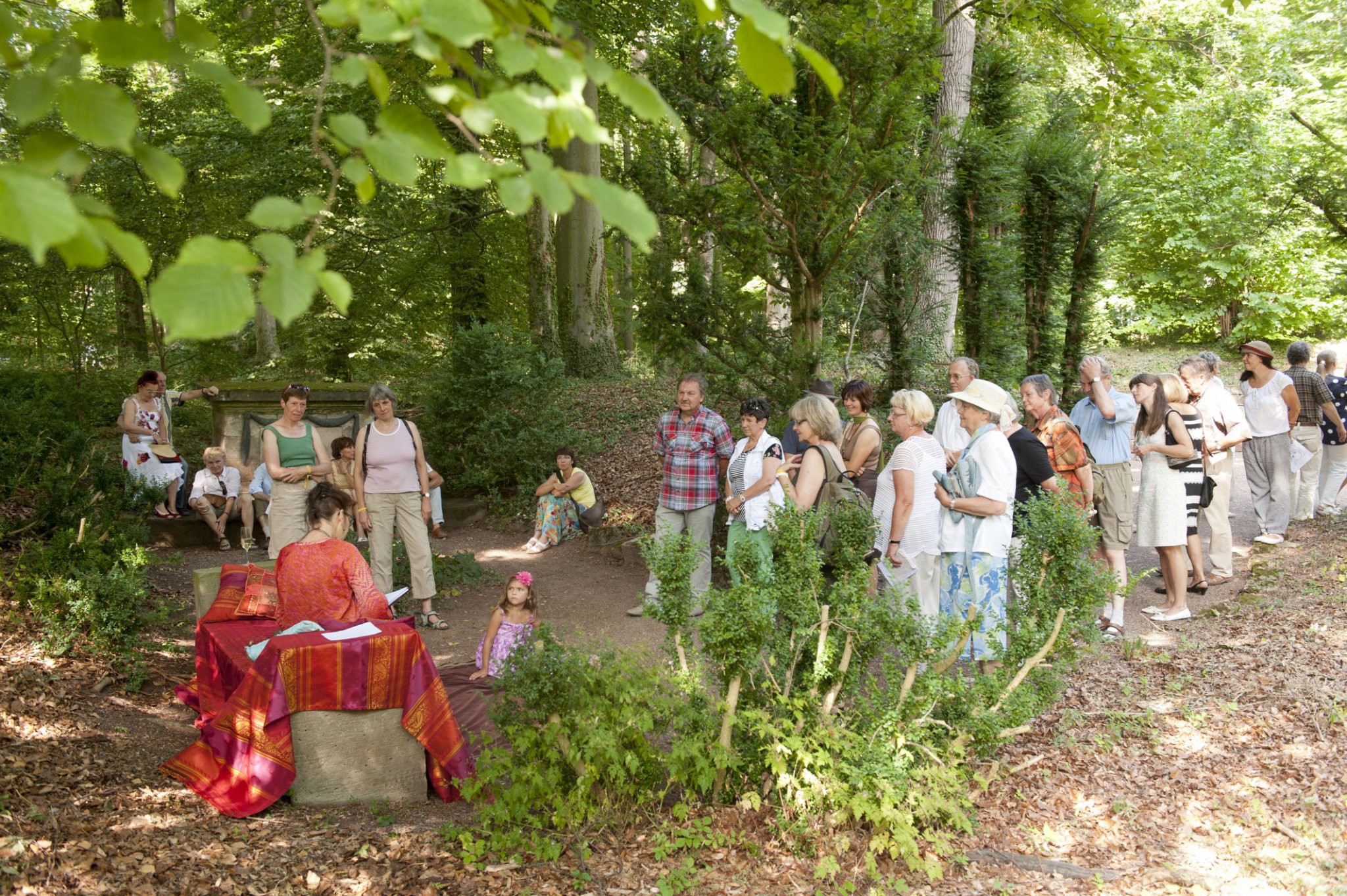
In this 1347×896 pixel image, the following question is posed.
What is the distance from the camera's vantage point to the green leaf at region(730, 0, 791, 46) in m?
1.91

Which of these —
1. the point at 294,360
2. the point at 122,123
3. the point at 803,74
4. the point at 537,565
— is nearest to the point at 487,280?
the point at 294,360

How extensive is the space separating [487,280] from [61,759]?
42.5 feet

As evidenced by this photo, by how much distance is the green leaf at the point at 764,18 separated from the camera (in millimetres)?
1914

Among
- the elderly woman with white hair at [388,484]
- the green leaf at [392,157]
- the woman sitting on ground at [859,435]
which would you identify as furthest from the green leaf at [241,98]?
the woman sitting on ground at [859,435]

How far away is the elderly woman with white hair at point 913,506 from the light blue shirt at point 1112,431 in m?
1.90

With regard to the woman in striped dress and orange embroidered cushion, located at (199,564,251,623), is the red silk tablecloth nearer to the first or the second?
orange embroidered cushion, located at (199,564,251,623)

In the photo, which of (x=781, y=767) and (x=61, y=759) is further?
(x=61, y=759)

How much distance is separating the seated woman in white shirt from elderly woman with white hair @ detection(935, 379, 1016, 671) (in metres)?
7.93

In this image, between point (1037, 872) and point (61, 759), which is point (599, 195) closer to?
point (1037, 872)

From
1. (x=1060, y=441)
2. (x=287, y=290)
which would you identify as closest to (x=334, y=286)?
(x=287, y=290)

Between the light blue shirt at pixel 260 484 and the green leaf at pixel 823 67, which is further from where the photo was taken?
the light blue shirt at pixel 260 484

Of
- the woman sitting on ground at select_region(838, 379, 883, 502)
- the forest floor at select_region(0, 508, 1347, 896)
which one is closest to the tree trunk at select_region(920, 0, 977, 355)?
the woman sitting on ground at select_region(838, 379, 883, 502)

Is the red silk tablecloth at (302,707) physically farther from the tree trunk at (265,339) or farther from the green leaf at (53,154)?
the tree trunk at (265,339)

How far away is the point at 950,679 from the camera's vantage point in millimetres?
4332
